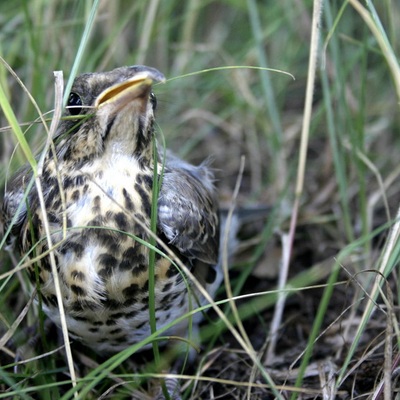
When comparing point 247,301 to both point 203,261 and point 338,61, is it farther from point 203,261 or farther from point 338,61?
point 338,61

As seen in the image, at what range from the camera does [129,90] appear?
2186 millimetres

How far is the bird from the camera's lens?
2.32 meters

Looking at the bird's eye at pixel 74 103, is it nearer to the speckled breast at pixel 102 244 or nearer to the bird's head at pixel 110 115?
the bird's head at pixel 110 115

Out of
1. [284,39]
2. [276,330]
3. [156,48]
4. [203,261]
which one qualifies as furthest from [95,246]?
[284,39]

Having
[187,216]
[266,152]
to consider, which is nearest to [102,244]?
[187,216]

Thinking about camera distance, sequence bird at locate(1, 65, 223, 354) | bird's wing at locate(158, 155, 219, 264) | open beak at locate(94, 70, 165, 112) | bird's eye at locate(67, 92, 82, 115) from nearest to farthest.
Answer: open beak at locate(94, 70, 165, 112), bird at locate(1, 65, 223, 354), bird's eye at locate(67, 92, 82, 115), bird's wing at locate(158, 155, 219, 264)

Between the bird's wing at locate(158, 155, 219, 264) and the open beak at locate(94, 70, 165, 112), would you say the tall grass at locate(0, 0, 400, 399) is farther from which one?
the bird's wing at locate(158, 155, 219, 264)

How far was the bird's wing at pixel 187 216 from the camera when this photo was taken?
2.57 metres

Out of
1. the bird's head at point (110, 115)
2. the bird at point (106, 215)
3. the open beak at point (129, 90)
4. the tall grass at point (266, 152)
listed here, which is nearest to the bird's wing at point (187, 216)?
the bird at point (106, 215)

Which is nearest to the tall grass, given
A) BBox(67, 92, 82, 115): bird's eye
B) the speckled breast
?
BBox(67, 92, 82, 115): bird's eye


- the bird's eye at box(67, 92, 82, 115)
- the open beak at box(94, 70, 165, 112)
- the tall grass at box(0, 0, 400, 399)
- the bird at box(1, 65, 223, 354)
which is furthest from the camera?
the tall grass at box(0, 0, 400, 399)

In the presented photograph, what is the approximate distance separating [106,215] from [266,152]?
2.20 meters

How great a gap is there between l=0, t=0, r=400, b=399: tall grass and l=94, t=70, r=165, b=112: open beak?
0.15 metres

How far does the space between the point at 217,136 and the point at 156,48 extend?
666mm
